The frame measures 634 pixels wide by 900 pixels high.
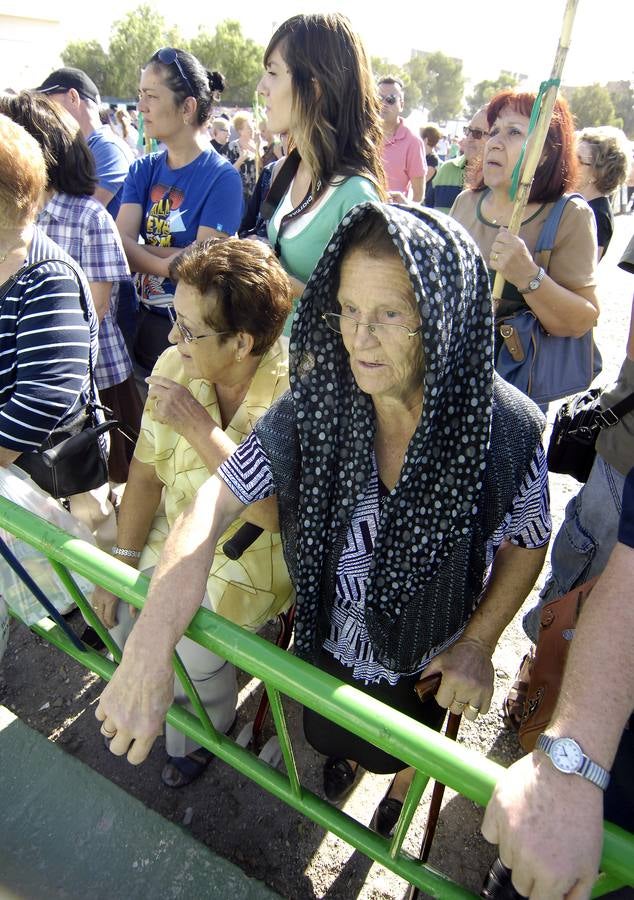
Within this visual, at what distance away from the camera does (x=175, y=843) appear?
1.63 meters

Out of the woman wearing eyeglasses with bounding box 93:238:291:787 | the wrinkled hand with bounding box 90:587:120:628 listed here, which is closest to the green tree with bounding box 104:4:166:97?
the woman wearing eyeglasses with bounding box 93:238:291:787

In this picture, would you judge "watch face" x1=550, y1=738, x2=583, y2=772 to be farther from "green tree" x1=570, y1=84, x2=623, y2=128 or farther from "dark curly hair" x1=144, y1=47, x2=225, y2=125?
"green tree" x1=570, y1=84, x2=623, y2=128

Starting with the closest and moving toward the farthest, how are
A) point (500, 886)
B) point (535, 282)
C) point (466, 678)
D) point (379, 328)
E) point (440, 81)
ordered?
1. point (379, 328)
2. point (466, 678)
3. point (500, 886)
4. point (535, 282)
5. point (440, 81)

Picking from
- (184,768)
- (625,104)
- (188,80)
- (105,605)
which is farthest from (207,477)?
(625,104)

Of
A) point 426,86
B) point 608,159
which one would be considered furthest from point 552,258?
point 426,86

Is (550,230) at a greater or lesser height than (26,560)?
greater

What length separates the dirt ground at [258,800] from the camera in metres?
1.82

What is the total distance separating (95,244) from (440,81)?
10004 centimetres

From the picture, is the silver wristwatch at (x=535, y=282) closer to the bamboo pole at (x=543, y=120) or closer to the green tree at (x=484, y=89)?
the bamboo pole at (x=543, y=120)

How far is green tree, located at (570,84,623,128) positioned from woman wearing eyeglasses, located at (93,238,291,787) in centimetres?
6075

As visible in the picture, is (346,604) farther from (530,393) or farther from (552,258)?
(552,258)

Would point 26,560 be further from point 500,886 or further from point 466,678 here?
point 500,886

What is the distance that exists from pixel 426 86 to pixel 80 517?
102m

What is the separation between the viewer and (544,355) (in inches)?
92.0
